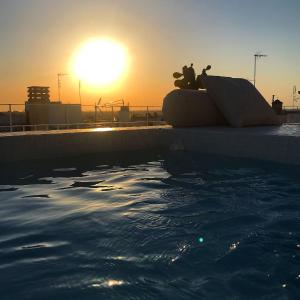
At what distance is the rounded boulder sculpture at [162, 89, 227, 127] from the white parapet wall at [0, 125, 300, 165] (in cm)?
91

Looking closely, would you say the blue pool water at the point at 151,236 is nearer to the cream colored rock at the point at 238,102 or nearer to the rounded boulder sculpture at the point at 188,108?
the cream colored rock at the point at 238,102

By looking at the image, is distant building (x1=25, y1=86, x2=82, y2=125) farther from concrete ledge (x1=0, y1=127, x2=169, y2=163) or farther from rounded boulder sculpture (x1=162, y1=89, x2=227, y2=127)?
concrete ledge (x1=0, y1=127, x2=169, y2=163)

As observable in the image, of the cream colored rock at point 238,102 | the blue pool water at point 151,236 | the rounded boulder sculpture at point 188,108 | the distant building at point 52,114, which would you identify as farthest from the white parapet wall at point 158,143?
the distant building at point 52,114

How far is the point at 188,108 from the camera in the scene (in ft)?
36.5

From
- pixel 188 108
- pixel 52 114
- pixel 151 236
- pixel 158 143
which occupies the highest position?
pixel 188 108

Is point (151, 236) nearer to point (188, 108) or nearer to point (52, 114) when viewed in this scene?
point (188, 108)

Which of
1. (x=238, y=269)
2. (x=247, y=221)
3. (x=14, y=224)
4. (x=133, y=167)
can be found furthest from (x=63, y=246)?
(x=133, y=167)

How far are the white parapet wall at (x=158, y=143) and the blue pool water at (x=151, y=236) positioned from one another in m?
1.21

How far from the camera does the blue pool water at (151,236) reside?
8.61ft

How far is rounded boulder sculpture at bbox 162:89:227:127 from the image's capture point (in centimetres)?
1103

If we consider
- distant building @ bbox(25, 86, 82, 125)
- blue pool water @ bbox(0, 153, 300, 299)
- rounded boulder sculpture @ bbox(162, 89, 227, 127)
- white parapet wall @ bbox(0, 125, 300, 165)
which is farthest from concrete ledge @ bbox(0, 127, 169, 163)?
distant building @ bbox(25, 86, 82, 125)

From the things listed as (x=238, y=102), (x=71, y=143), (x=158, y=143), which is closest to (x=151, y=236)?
(x=71, y=143)

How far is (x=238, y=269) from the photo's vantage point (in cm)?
285

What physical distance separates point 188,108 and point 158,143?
5.14 ft
